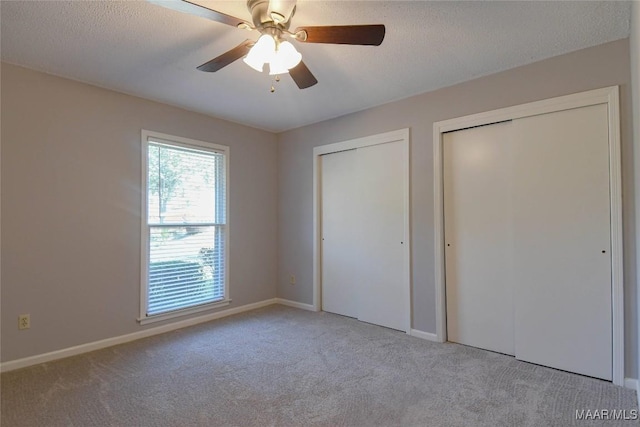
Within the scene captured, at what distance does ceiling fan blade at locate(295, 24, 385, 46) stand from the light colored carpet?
2.17 metres

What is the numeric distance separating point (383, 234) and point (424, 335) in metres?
1.09

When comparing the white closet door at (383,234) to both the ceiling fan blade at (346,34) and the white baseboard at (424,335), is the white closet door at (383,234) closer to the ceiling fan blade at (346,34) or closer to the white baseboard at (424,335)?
the white baseboard at (424,335)

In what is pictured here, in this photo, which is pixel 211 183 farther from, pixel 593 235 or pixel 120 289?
pixel 593 235

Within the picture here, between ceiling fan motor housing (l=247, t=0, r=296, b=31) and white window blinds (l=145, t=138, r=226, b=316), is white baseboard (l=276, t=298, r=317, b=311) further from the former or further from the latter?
ceiling fan motor housing (l=247, t=0, r=296, b=31)

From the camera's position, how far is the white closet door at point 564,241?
8.00 feet

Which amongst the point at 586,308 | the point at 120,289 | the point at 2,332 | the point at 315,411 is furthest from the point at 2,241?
the point at 586,308

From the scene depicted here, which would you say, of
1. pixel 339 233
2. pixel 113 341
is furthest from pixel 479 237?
pixel 113 341

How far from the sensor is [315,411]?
2.07 m

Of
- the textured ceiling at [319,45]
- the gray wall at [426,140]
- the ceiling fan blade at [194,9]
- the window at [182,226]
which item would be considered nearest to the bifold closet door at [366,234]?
the gray wall at [426,140]

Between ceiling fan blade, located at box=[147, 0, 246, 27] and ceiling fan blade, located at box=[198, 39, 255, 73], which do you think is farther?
ceiling fan blade, located at box=[198, 39, 255, 73]

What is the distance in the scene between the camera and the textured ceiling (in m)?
2.05

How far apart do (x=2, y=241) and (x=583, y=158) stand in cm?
450

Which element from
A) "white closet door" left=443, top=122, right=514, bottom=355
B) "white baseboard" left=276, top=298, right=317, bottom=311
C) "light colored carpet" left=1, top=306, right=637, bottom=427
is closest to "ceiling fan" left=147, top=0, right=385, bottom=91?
"white closet door" left=443, top=122, right=514, bottom=355

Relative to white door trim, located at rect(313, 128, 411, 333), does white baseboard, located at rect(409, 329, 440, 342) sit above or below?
below
